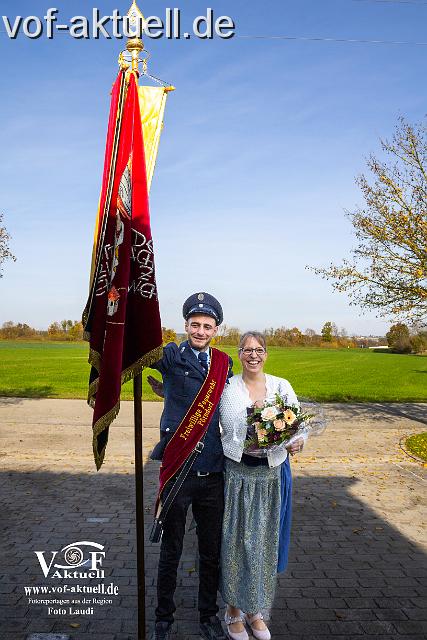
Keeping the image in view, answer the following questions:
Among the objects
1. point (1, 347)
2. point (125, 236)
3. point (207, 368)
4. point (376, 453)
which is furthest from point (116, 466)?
point (1, 347)

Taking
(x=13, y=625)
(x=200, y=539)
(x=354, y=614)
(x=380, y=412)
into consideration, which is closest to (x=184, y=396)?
(x=200, y=539)

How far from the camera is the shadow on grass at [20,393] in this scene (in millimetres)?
17939

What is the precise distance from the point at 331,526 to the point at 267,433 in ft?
11.4

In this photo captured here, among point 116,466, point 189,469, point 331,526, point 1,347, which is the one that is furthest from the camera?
point 1,347

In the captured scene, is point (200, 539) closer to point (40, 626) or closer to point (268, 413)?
point (268, 413)

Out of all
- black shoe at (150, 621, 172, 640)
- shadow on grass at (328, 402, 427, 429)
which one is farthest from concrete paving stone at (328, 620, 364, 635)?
shadow on grass at (328, 402, 427, 429)

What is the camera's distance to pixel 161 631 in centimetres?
385

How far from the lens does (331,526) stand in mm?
6406

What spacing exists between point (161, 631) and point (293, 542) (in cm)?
245

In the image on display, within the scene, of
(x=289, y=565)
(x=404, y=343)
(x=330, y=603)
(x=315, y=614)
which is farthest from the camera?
(x=404, y=343)

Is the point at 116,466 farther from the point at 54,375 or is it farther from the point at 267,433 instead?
the point at 54,375

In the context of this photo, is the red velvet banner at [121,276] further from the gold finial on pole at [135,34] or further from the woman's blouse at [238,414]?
the woman's blouse at [238,414]

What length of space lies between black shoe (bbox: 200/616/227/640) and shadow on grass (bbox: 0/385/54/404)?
48.3 ft

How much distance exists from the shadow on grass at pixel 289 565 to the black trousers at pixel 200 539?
0.32 m
